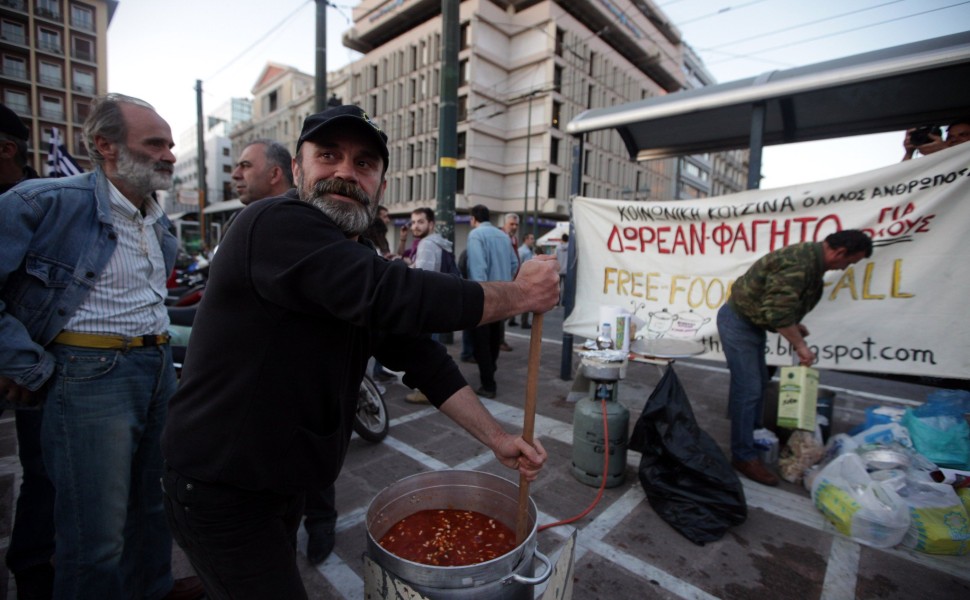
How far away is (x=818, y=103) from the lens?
4.63 metres

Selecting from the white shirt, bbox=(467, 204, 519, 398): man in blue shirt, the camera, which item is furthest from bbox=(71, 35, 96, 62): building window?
the camera

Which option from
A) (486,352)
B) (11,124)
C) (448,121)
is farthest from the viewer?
(448,121)

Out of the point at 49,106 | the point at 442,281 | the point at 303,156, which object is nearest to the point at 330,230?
the point at 442,281

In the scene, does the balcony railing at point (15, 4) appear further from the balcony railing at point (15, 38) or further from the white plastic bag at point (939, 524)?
the white plastic bag at point (939, 524)

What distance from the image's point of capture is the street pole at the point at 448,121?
20.4 feet

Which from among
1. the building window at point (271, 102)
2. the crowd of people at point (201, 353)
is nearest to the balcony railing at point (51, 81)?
the building window at point (271, 102)

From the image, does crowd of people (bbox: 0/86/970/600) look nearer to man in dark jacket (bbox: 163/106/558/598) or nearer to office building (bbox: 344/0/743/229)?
man in dark jacket (bbox: 163/106/558/598)

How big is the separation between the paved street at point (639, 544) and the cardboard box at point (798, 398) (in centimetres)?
49

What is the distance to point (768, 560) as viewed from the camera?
251 cm

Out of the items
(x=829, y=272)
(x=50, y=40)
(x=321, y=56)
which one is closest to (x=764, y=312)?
(x=829, y=272)

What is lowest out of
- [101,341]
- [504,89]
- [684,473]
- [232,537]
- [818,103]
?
[684,473]

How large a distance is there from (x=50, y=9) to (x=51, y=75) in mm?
5417

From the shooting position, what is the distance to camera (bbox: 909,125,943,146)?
15.0ft

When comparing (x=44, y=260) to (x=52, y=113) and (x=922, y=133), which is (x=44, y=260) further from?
(x=52, y=113)
